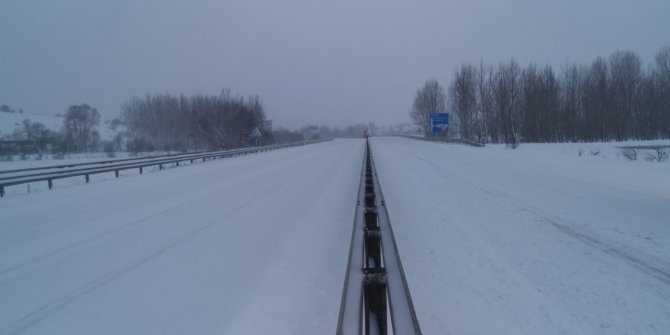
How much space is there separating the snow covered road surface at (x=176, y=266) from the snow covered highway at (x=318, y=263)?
0.03m

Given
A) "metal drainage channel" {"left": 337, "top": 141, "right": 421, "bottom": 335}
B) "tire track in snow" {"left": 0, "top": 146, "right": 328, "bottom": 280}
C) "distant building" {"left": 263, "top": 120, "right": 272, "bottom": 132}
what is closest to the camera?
"metal drainage channel" {"left": 337, "top": 141, "right": 421, "bottom": 335}

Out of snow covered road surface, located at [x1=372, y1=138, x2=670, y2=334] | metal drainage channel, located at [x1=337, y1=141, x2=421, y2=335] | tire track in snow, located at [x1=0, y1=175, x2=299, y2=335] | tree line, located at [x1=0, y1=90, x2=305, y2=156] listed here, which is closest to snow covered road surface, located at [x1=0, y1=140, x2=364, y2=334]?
tire track in snow, located at [x1=0, y1=175, x2=299, y2=335]

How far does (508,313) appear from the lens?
176 inches

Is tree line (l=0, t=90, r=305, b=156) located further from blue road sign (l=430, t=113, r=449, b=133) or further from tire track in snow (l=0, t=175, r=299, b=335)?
tire track in snow (l=0, t=175, r=299, b=335)

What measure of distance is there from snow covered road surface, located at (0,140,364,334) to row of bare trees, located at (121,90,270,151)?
57.4 metres

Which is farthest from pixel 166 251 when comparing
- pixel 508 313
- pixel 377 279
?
pixel 508 313

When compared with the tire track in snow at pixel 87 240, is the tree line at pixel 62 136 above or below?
above

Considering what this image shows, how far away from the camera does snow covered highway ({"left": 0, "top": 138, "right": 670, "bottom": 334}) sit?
176 inches

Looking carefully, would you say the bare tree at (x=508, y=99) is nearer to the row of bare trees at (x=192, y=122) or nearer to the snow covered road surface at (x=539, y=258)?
the row of bare trees at (x=192, y=122)

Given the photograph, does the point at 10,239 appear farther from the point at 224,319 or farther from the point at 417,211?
the point at 417,211

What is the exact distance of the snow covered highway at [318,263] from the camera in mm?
4469

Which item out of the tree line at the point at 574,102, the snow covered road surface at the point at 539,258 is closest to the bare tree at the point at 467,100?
the tree line at the point at 574,102

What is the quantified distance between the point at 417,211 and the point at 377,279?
6.79m

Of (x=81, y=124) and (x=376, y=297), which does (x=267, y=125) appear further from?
(x=376, y=297)
